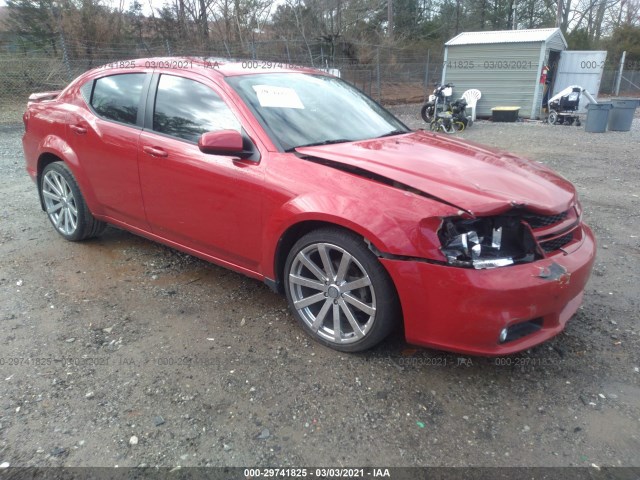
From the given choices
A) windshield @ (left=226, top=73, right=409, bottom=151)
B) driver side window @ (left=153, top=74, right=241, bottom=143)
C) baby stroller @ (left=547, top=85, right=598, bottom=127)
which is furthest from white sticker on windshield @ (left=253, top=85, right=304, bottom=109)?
baby stroller @ (left=547, top=85, right=598, bottom=127)

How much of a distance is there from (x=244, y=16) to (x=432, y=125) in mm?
14069

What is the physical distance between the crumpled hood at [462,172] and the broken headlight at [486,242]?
98mm

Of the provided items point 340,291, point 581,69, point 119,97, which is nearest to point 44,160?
point 119,97

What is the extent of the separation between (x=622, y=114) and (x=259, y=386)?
14330 millimetres

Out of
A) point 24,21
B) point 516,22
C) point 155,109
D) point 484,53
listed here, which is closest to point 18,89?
point 24,21

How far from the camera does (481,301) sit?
2.24 meters

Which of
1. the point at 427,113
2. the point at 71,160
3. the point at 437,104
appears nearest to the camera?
the point at 71,160

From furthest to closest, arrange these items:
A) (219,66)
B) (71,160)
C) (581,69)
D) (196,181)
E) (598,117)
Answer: (581,69) < (598,117) < (71,160) < (219,66) < (196,181)

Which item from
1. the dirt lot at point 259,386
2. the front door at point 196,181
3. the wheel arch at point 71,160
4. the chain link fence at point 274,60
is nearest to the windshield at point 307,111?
the front door at point 196,181

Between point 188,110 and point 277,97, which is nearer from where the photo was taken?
point 277,97

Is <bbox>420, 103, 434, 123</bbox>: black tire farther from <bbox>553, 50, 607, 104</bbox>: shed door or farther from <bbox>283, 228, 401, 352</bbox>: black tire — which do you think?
<bbox>283, 228, 401, 352</bbox>: black tire

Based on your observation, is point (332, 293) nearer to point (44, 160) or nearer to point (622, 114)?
point (44, 160)

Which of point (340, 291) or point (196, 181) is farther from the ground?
point (196, 181)

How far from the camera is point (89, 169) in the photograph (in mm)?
3936
